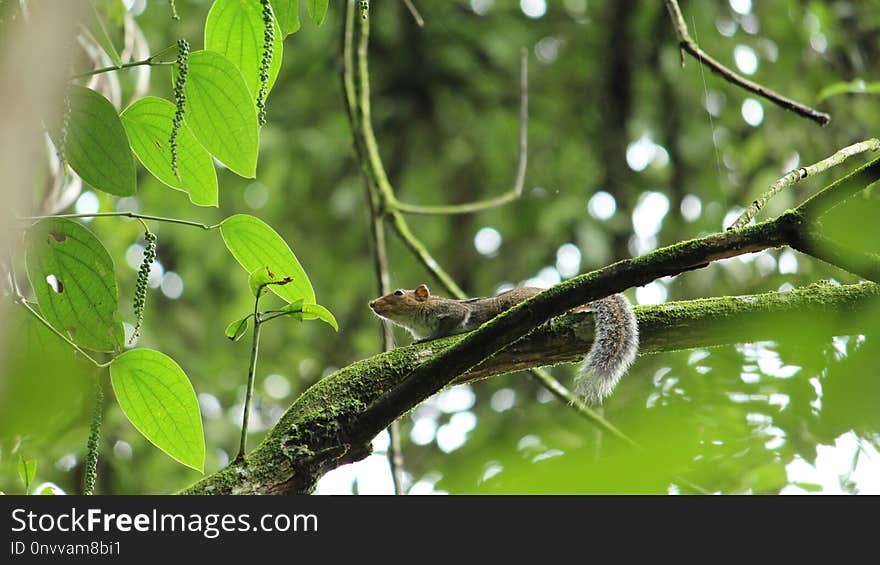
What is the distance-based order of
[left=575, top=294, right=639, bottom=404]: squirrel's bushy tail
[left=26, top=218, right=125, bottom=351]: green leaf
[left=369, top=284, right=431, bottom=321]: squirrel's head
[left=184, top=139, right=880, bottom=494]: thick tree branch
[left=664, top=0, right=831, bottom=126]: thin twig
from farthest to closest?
[left=369, top=284, right=431, bottom=321]: squirrel's head, [left=575, top=294, right=639, bottom=404]: squirrel's bushy tail, [left=664, top=0, right=831, bottom=126]: thin twig, [left=26, top=218, right=125, bottom=351]: green leaf, [left=184, top=139, right=880, bottom=494]: thick tree branch

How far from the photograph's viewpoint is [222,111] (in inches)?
52.9

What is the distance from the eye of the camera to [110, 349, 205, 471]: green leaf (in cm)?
139

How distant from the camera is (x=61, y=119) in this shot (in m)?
1.17

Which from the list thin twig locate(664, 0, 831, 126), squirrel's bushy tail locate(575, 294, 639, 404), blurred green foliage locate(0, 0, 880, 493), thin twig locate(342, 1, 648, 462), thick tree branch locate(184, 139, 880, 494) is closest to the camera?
thick tree branch locate(184, 139, 880, 494)

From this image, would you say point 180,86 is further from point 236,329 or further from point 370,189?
point 370,189

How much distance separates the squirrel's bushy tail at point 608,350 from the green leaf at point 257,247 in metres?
0.68

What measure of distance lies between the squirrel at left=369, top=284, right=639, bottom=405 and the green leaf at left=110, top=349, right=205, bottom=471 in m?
0.83

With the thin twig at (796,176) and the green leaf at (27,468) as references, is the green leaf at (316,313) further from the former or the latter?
the thin twig at (796,176)

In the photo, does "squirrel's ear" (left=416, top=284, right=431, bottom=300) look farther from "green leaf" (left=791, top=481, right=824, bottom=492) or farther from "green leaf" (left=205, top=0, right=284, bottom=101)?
"green leaf" (left=791, top=481, right=824, bottom=492)

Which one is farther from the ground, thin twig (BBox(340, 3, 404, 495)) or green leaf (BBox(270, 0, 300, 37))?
thin twig (BBox(340, 3, 404, 495))

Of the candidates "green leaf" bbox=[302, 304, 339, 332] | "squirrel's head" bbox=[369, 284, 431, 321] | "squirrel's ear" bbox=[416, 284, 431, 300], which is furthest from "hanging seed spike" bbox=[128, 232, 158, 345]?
"squirrel's ear" bbox=[416, 284, 431, 300]

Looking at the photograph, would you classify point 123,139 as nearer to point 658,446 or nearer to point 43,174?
point 43,174

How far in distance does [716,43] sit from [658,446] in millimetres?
4316
